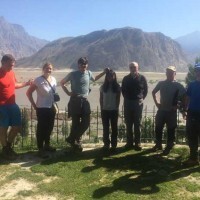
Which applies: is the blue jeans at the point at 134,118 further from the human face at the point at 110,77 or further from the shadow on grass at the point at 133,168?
the human face at the point at 110,77

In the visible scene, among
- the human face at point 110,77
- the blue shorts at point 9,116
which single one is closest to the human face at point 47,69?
the blue shorts at point 9,116

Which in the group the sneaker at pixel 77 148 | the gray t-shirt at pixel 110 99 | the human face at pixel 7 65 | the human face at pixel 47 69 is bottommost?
the sneaker at pixel 77 148

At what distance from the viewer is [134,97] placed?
8203 mm

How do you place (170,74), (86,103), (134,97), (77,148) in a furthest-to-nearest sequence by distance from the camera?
(77,148), (86,103), (134,97), (170,74)

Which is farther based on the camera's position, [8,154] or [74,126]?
[74,126]

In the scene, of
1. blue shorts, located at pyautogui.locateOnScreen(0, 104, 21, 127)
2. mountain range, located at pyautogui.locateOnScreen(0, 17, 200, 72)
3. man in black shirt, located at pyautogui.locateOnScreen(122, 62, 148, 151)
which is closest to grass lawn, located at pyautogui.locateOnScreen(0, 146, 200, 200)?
man in black shirt, located at pyautogui.locateOnScreen(122, 62, 148, 151)

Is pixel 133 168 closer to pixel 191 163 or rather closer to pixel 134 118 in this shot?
pixel 191 163

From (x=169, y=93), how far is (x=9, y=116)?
3294 millimetres

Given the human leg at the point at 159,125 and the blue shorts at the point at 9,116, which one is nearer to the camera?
the blue shorts at the point at 9,116

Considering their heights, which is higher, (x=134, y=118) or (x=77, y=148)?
(x=134, y=118)

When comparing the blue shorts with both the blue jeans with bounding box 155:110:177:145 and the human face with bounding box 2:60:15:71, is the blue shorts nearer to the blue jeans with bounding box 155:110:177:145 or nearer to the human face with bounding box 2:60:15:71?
the human face with bounding box 2:60:15:71

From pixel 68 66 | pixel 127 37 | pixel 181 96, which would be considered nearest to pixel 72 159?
pixel 181 96

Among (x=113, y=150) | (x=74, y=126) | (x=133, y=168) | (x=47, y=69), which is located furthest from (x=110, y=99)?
(x=133, y=168)

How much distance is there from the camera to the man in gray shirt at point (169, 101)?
7.91 metres
